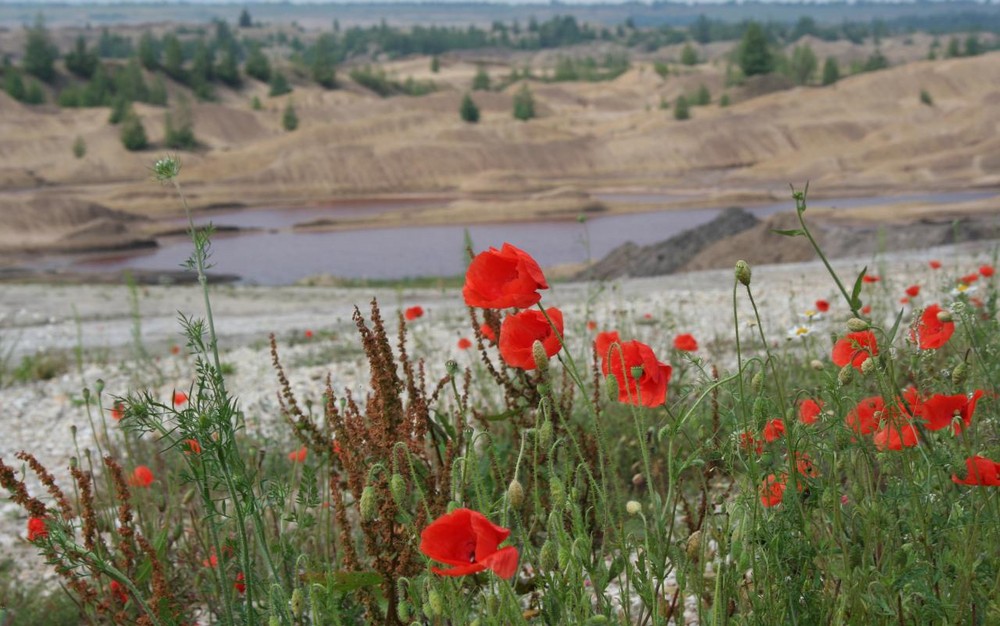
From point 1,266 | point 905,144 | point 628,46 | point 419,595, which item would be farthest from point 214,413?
point 628,46

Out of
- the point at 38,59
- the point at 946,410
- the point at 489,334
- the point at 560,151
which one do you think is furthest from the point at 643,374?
the point at 38,59

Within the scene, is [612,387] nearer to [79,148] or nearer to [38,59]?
[79,148]

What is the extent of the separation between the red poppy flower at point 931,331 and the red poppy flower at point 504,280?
0.95 m

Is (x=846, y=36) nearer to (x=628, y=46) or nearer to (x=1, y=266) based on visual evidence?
(x=628, y=46)

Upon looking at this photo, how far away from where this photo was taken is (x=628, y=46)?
583 feet

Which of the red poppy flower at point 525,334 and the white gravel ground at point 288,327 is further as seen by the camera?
the white gravel ground at point 288,327

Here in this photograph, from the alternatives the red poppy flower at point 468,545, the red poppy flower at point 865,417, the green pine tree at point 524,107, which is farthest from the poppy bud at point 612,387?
the green pine tree at point 524,107

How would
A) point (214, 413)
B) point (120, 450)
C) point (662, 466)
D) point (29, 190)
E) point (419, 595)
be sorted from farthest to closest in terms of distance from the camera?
point (29, 190)
point (120, 450)
point (662, 466)
point (419, 595)
point (214, 413)

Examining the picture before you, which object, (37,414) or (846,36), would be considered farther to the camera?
(846,36)

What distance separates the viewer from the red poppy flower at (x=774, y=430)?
2.53 meters

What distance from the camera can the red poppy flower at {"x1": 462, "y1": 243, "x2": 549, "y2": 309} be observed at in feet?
7.20

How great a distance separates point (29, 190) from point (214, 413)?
187 ft

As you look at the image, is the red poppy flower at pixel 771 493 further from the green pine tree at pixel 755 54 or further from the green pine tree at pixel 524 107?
the green pine tree at pixel 755 54

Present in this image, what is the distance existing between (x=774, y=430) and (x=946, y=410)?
14.3 inches
